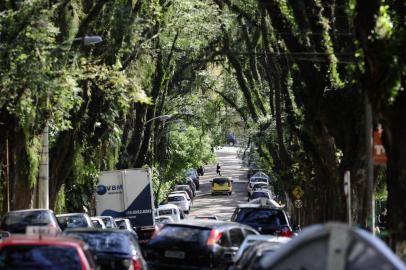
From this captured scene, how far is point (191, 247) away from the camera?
15.5 m

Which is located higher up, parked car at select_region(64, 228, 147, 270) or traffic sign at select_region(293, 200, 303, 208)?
parked car at select_region(64, 228, 147, 270)

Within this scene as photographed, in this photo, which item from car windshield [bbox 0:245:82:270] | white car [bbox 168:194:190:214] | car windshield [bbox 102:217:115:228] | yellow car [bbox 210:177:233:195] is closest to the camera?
car windshield [bbox 0:245:82:270]

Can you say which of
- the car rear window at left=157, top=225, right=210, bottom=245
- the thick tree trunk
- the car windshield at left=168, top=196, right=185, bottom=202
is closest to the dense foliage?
the thick tree trunk

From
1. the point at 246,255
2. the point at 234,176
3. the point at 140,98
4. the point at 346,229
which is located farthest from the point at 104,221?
the point at 234,176

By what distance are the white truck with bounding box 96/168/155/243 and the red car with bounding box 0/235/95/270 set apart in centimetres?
2128

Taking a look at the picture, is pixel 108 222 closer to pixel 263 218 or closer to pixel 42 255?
pixel 263 218

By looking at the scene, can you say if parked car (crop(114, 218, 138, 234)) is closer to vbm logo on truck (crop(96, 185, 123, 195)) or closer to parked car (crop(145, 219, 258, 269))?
vbm logo on truck (crop(96, 185, 123, 195))

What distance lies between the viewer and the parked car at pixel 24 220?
20.2 metres

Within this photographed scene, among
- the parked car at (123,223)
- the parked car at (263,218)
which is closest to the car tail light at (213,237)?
the parked car at (263,218)

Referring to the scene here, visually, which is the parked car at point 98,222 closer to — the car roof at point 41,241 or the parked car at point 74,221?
the parked car at point 74,221

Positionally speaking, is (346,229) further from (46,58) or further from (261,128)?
(261,128)

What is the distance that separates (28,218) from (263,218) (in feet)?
21.5

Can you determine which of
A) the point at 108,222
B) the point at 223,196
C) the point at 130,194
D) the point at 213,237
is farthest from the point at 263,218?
the point at 223,196

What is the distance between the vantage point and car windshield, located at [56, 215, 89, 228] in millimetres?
24038
